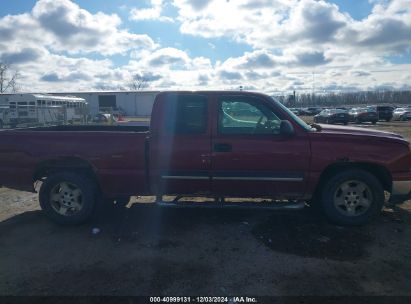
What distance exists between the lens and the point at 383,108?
120 ft

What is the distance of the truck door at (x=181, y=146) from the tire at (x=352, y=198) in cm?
176

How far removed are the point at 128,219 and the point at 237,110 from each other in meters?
2.43

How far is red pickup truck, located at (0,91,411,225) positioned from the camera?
4.88m

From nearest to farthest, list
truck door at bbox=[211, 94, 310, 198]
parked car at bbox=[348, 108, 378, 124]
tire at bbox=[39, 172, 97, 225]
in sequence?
truck door at bbox=[211, 94, 310, 198] → tire at bbox=[39, 172, 97, 225] → parked car at bbox=[348, 108, 378, 124]

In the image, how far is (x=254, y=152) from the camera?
16.0 ft

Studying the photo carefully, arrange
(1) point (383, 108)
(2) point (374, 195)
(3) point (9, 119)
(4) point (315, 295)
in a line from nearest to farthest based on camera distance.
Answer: (4) point (315, 295), (2) point (374, 195), (3) point (9, 119), (1) point (383, 108)

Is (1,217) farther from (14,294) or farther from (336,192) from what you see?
(336,192)

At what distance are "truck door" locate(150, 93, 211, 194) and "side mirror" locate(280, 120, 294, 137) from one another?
101cm

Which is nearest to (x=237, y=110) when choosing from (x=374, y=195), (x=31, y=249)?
(x=374, y=195)

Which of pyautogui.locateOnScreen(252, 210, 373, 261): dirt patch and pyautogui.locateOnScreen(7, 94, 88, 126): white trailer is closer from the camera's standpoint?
pyautogui.locateOnScreen(252, 210, 373, 261): dirt patch

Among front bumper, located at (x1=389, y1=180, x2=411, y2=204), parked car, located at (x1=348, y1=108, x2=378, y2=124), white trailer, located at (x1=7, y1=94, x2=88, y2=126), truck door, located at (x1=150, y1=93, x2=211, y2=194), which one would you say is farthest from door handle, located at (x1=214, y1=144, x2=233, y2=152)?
parked car, located at (x1=348, y1=108, x2=378, y2=124)

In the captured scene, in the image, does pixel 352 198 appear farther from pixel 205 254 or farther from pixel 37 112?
pixel 37 112

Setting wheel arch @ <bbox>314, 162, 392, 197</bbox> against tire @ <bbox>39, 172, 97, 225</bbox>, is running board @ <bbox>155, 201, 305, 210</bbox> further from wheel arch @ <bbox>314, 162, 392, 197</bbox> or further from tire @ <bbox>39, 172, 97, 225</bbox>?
tire @ <bbox>39, 172, 97, 225</bbox>

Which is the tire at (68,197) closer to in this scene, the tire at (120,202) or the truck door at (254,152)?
the tire at (120,202)
